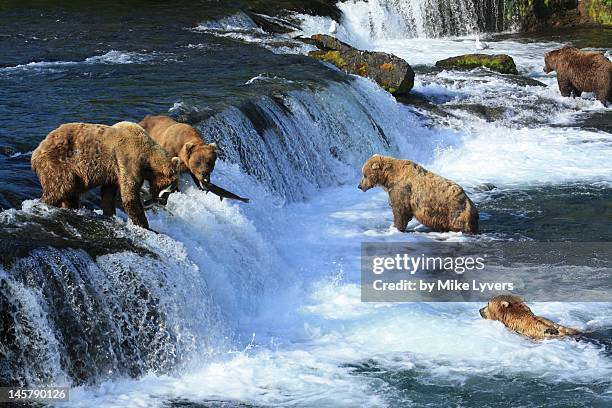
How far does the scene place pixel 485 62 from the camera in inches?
882

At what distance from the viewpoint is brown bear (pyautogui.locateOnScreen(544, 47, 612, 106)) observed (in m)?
20.1

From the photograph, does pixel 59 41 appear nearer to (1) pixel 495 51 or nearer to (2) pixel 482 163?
(2) pixel 482 163

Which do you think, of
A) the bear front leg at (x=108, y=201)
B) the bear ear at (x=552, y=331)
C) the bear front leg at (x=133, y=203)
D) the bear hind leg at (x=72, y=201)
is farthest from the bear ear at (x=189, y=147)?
the bear ear at (x=552, y=331)

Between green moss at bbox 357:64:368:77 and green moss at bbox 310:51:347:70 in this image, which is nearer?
green moss at bbox 357:64:368:77

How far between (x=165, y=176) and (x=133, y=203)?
0.38 m

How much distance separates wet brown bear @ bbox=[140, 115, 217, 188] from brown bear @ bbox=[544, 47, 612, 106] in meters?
12.1

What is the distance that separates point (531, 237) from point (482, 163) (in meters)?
4.06

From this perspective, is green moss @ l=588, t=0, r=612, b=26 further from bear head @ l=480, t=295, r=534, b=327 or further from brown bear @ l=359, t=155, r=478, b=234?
bear head @ l=480, t=295, r=534, b=327

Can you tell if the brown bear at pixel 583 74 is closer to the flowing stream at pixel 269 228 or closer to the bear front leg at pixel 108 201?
the flowing stream at pixel 269 228

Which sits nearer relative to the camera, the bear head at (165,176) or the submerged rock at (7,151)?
the bear head at (165,176)

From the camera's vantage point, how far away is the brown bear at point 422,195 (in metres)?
11.9

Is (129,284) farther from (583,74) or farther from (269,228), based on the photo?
(583,74)

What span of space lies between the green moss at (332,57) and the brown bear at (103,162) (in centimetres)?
1153

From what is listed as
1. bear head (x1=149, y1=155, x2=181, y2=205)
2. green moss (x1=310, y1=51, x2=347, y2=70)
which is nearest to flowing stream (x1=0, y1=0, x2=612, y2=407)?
bear head (x1=149, y1=155, x2=181, y2=205)
